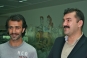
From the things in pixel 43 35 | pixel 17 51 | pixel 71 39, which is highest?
pixel 71 39

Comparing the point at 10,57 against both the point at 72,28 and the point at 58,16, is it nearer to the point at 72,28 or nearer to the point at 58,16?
the point at 72,28

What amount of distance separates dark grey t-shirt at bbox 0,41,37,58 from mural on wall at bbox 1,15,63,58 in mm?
4081

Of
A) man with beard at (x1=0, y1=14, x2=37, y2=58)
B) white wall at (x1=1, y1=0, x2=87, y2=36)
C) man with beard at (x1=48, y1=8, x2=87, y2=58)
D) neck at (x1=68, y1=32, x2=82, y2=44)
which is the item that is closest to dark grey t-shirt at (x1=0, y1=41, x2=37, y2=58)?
man with beard at (x1=0, y1=14, x2=37, y2=58)

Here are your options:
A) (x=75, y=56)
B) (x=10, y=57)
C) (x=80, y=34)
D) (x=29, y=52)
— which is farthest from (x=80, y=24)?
(x=10, y=57)

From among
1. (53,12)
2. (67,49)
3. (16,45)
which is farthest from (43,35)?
(67,49)

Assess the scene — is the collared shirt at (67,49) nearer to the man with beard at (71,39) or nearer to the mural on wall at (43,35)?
the man with beard at (71,39)

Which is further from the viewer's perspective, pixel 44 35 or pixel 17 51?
pixel 44 35

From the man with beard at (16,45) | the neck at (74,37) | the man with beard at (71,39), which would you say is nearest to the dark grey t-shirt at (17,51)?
the man with beard at (16,45)

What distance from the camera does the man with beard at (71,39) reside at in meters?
1.57

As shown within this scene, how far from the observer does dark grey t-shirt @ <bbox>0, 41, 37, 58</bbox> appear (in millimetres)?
1707

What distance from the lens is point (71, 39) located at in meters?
1.70

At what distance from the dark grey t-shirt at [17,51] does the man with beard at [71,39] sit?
0.72ft

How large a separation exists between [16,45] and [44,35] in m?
4.54

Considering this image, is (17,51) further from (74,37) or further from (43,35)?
(43,35)
